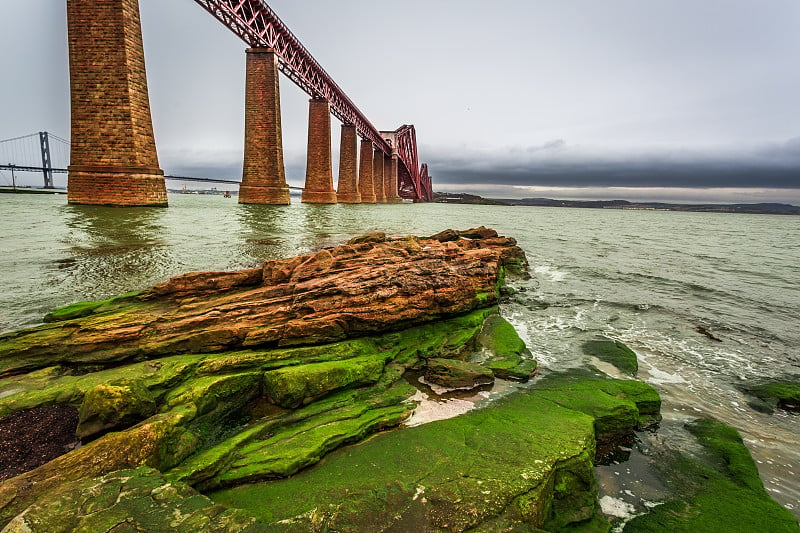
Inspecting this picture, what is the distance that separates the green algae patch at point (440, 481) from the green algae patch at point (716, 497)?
1.61 ft

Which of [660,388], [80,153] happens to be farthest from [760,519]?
[80,153]

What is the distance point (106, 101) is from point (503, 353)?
22551 mm

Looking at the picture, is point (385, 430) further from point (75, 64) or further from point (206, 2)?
point (206, 2)

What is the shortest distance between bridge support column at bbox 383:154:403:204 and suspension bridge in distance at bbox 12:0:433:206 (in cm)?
2176

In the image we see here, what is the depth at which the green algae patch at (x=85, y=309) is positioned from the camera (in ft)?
14.6

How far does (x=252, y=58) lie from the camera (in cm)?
2991

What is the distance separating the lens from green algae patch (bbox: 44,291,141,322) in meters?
4.45

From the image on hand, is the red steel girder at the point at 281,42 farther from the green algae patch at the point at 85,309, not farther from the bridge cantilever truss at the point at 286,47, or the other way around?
the green algae patch at the point at 85,309

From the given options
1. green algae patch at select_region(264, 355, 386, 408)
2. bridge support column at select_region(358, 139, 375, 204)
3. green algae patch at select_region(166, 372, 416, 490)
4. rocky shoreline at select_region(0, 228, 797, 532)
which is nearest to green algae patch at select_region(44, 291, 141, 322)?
rocky shoreline at select_region(0, 228, 797, 532)

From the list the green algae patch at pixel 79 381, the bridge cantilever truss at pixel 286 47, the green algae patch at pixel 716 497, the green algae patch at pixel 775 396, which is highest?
the bridge cantilever truss at pixel 286 47

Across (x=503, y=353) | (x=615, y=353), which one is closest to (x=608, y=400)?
(x=503, y=353)

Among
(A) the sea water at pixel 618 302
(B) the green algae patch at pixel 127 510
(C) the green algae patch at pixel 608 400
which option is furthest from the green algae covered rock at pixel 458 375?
(B) the green algae patch at pixel 127 510

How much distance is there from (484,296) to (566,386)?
2.52 m

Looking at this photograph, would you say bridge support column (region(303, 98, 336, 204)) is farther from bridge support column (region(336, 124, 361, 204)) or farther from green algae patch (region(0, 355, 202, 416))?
green algae patch (region(0, 355, 202, 416))
